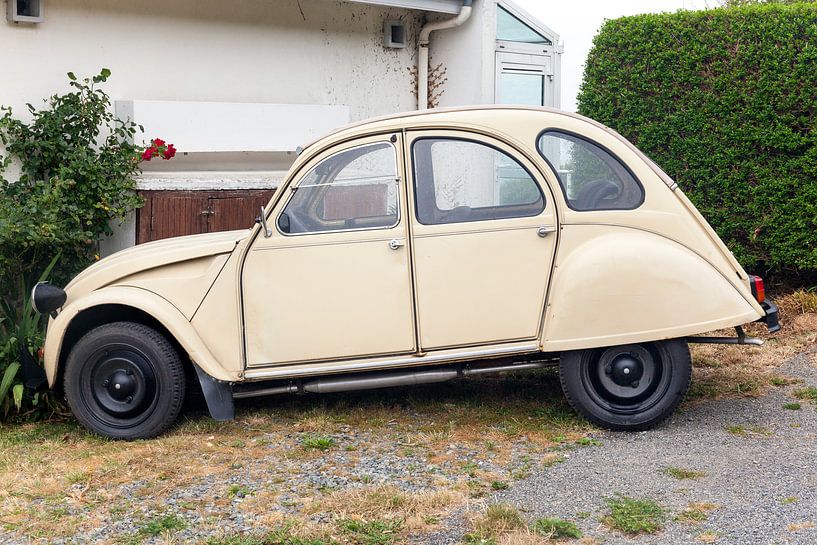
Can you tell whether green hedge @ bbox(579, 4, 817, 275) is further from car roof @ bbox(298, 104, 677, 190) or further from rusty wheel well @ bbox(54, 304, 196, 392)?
rusty wheel well @ bbox(54, 304, 196, 392)

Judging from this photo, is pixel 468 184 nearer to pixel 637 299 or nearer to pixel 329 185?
pixel 329 185

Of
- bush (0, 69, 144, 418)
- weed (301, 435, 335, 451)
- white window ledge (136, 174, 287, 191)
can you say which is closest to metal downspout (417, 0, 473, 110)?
white window ledge (136, 174, 287, 191)

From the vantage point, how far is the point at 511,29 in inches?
432

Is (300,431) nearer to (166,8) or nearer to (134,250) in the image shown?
(134,250)

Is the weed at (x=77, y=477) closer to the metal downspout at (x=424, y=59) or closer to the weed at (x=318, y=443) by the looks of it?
the weed at (x=318, y=443)

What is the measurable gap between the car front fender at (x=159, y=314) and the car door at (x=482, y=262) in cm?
134

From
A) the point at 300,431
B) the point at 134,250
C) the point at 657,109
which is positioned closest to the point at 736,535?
the point at 300,431

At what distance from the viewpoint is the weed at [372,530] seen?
4.59m

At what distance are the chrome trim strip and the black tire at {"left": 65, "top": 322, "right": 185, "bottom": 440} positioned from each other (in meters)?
0.54

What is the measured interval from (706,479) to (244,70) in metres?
5.94

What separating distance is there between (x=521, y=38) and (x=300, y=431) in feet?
20.5

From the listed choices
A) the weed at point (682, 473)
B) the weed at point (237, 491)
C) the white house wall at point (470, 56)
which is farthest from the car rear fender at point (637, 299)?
the white house wall at point (470, 56)

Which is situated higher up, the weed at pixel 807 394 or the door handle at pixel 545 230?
the door handle at pixel 545 230

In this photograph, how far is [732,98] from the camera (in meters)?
9.46
